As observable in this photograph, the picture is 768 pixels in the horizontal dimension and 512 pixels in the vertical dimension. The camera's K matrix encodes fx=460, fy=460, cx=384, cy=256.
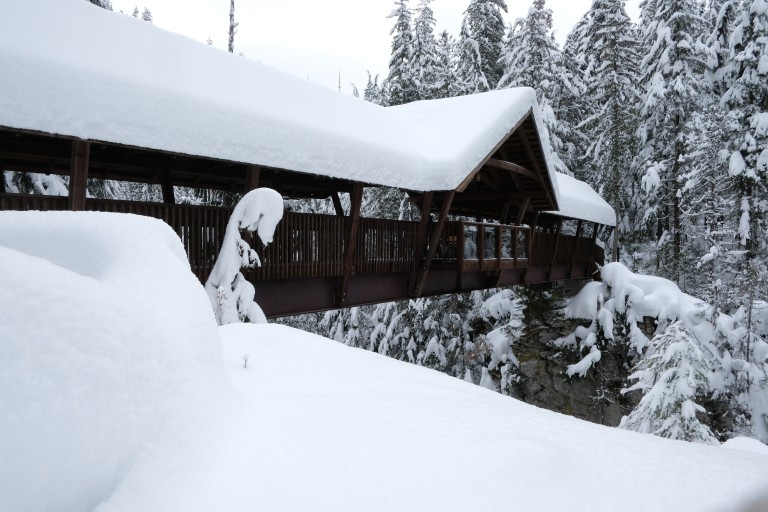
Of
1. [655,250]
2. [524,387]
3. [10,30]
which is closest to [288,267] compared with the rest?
[10,30]

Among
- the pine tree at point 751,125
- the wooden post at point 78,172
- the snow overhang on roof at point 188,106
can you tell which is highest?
the pine tree at point 751,125

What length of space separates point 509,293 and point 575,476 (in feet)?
66.4

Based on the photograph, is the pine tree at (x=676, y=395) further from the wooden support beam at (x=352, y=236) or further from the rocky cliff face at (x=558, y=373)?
the rocky cliff face at (x=558, y=373)

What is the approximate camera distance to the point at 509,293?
72.0 ft

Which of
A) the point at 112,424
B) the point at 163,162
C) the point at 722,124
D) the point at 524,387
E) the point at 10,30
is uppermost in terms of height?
the point at 722,124

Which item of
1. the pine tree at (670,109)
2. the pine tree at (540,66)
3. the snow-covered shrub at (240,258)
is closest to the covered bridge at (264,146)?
the snow-covered shrub at (240,258)

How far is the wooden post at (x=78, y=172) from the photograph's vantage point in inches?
239

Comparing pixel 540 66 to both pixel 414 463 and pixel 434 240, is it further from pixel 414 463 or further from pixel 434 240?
pixel 414 463

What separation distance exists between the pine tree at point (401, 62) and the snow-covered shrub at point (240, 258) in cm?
2136

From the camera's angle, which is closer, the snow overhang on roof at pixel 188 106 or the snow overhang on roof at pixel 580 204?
the snow overhang on roof at pixel 188 106

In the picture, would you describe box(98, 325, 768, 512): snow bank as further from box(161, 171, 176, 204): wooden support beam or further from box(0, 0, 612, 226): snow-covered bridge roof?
box(161, 171, 176, 204): wooden support beam

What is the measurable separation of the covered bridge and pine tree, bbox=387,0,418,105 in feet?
40.5

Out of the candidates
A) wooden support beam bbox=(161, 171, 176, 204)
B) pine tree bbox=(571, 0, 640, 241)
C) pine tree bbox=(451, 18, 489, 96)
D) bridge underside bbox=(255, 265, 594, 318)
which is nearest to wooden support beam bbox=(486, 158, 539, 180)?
bridge underside bbox=(255, 265, 594, 318)

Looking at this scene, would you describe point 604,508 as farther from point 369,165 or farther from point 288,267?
point 369,165
